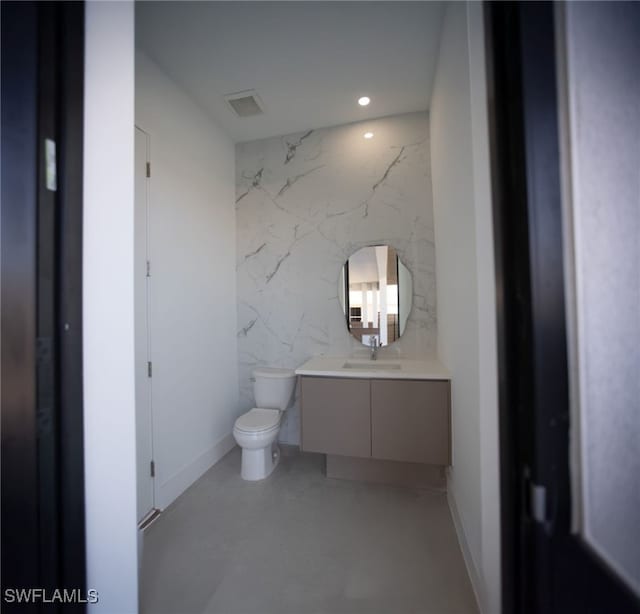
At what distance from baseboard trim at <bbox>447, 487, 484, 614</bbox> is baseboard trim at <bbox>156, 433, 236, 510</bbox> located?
1.77 metres

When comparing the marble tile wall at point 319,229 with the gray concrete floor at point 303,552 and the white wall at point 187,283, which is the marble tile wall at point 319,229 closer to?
the white wall at point 187,283

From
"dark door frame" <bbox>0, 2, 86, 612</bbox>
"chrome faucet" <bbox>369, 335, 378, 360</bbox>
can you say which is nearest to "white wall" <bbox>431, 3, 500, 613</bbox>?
"chrome faucet" <bbox>369, 335, 378, 360</bbox>

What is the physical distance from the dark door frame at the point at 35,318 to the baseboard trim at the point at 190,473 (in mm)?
1173

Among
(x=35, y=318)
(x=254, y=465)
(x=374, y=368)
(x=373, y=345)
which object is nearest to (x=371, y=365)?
(x=374, y=368)

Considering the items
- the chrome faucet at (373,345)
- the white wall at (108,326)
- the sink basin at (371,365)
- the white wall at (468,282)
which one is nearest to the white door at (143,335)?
the white wall at (108,326)

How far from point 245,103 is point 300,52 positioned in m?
0.65

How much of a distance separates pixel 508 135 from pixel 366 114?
2165 millimetres

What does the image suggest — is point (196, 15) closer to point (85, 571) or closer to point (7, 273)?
point (7, 273)

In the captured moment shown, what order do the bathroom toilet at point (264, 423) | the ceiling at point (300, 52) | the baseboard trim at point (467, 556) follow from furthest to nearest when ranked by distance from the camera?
the bathroom toilet at point (264, 423) < the ceiling at point (300, 52) < the baseboard trim at point (467, 556)

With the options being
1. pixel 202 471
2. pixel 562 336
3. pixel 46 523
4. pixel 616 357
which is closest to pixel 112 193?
pixel 46 523

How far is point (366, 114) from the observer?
225cm

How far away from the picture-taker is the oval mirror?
7.50 ft

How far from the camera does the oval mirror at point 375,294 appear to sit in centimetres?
229

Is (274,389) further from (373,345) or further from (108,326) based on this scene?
(108,326)
